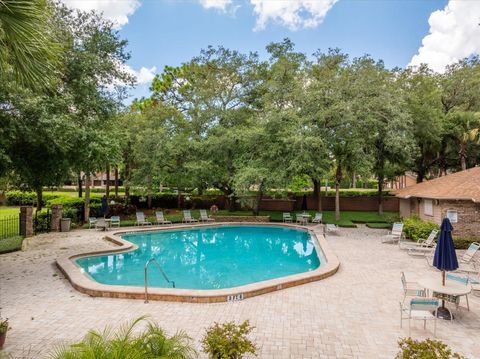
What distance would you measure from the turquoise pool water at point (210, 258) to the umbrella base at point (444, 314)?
555 centimetres

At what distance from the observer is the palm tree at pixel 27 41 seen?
357cm

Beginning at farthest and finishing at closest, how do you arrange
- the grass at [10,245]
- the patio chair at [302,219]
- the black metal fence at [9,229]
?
the patio chair at [302,219] → the black metal fence at [9,229] → the grass at [10,245]

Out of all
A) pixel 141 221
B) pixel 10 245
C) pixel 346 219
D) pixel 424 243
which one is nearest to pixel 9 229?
pixel 10 245

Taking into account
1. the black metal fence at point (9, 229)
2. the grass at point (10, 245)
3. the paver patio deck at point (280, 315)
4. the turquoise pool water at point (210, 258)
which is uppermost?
the black metal fence at point (9, 229)

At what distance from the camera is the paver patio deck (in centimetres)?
589

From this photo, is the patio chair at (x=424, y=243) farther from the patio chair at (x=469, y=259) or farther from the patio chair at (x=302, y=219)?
the patio chair at (x=302, y=219)

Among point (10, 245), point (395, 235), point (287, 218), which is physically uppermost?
point (287, 218)

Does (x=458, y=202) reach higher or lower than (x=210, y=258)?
higher

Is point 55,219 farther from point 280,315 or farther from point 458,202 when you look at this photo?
point 458,202

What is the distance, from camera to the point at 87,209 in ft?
71.0

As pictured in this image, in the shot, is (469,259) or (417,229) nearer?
(469,259)

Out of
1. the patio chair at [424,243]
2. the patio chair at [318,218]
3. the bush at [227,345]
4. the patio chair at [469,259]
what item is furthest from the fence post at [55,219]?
the patio chair at [469,259]

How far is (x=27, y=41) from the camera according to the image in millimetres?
3848

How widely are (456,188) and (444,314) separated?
37.8 feet
